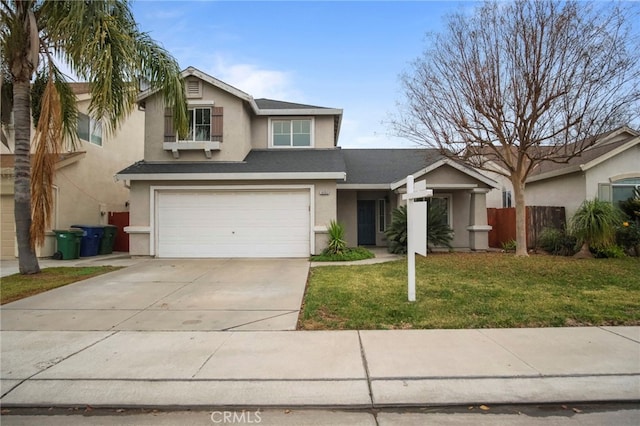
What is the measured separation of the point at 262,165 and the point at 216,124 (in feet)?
7.56

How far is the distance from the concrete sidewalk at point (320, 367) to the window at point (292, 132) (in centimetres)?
1131

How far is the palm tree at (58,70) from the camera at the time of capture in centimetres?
839

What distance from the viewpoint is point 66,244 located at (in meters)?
13.4

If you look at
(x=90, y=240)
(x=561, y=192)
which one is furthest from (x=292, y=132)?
(x=561, y=192)

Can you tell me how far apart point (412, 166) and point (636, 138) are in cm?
798

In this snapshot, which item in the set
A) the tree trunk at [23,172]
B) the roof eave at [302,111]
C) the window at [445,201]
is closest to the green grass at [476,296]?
the window at [445,201]

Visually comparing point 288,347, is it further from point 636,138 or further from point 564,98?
point 636,138

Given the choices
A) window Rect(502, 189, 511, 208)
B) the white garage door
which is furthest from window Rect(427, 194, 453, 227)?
window Rect(502, 189, 511, 208)

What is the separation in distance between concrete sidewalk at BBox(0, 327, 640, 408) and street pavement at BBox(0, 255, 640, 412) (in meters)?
0.01

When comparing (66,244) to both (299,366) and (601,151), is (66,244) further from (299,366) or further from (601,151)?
(601,151)

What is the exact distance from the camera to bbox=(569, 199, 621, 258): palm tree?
40.2ft

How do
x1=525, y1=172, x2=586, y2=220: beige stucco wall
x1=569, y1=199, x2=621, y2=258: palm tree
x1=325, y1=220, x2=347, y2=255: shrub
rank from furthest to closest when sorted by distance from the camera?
x1=525, y1=172, x2=586, y2=220: beige stucco wall → x1=325, y1=220, x2=347, y2=255: shrub → x1=569, y1=199, x2=621, y2=258: palm tree

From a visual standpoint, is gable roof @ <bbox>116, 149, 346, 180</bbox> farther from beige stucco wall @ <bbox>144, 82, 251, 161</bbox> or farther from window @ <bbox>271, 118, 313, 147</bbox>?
window @ <bbox>271, 118, 313, 147</bbox>
